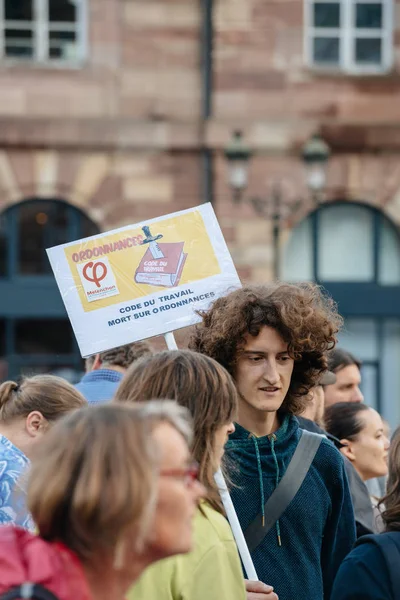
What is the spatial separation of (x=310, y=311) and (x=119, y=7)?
49.1 feet

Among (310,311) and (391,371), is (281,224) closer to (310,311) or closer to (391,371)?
(391,371)

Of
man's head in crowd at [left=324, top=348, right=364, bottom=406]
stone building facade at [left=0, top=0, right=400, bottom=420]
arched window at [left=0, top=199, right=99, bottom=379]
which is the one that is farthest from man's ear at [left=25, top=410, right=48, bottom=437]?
stone building facade at [left=0, top=0, right=400, bottom=420]

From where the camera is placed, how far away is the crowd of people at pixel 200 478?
7.75ft

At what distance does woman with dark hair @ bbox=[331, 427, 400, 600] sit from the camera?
3275 mm

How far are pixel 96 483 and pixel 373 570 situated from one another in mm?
1198

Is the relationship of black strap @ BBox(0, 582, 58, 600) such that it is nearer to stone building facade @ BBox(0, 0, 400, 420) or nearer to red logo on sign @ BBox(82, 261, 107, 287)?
red logo on sign @ BBox(82, 261, 107, 287)

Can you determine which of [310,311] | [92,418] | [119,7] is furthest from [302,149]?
[92,418]

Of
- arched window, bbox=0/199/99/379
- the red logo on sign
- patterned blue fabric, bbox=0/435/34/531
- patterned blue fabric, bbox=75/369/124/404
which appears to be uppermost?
the red logo on sign

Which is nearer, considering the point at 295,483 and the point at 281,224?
the point at 295,483

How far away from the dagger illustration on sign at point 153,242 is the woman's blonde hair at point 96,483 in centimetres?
208

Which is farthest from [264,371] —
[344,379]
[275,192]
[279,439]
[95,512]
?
[275,192]

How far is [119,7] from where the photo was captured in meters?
18.6

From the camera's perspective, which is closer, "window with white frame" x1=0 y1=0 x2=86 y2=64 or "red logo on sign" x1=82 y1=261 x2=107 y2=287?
"red logo on sign" x1=82 y1=261 x2=107 y2=287

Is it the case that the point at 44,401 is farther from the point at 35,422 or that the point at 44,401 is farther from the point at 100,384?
the point at 100,384
